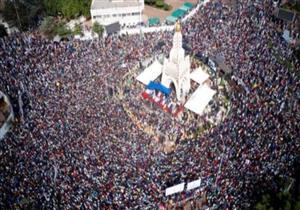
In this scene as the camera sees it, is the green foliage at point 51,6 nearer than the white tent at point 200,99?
No

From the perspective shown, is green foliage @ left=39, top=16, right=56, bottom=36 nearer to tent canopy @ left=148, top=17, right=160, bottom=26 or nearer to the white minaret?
tent canopy @ left=148, top=17, right=160, bottom=26

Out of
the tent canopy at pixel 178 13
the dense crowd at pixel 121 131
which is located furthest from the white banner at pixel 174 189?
the tent canopy at pixel 178 13

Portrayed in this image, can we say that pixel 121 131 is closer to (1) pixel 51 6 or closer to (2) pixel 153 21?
(2) pixel 153 21

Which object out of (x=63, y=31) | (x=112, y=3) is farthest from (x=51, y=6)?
(x=112, y=3)

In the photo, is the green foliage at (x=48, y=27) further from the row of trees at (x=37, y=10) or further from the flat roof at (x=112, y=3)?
the flat roof at (x=112, y=3)

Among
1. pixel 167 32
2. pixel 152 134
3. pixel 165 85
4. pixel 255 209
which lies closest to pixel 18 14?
pixel 167 32

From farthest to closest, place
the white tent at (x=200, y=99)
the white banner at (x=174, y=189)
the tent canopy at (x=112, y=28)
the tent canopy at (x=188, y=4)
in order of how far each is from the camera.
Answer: the tent canopy at (x=188, y=4)
the tent canopy at (x=112, y=28)
the white tent at (x=200, y=99)
the white banner at (x=174, y=189)

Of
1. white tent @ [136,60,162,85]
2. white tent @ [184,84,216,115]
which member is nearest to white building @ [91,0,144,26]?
white tent @ [136,60,162,85]
